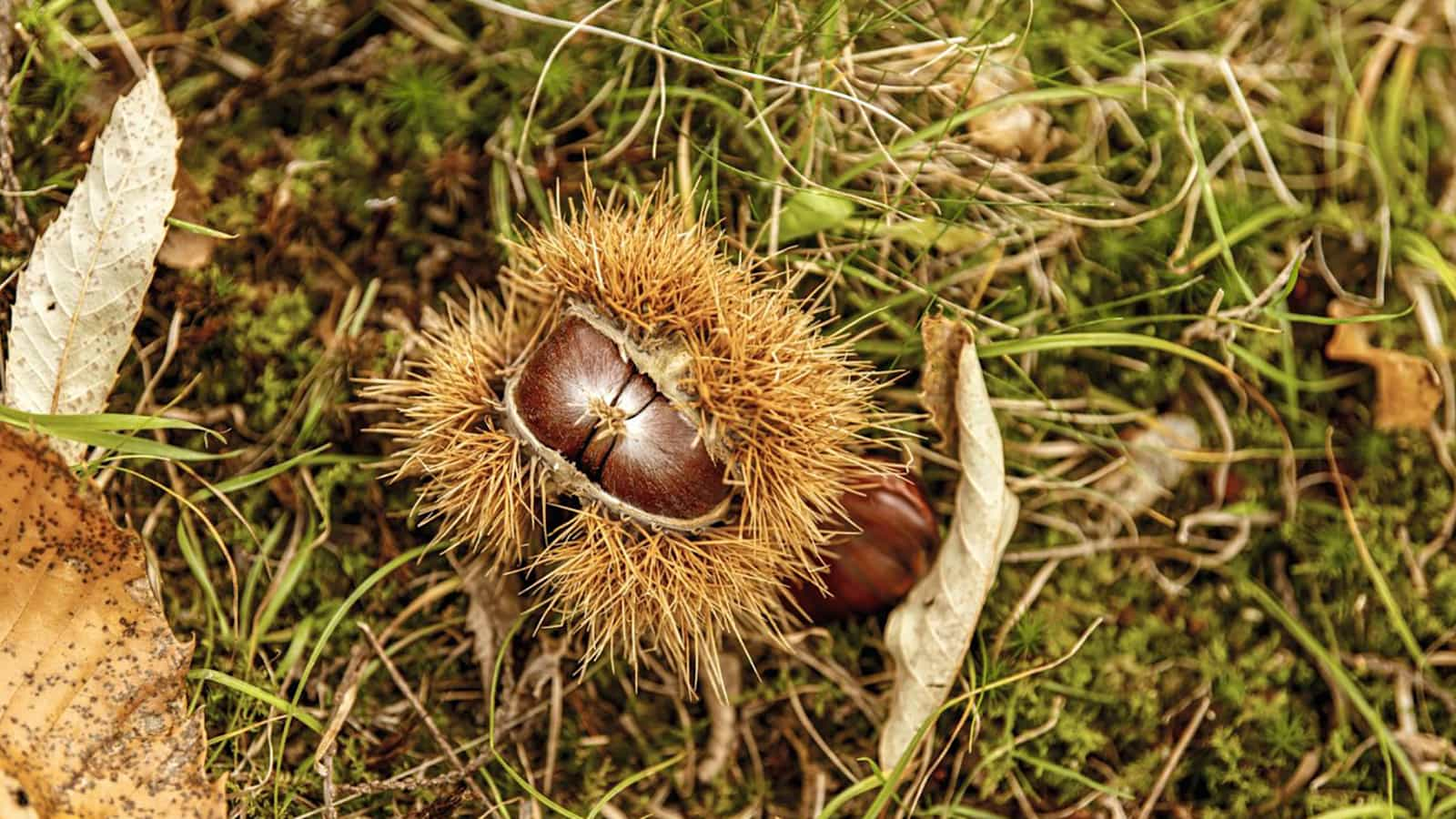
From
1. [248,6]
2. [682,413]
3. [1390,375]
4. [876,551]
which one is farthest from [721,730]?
[248,6]

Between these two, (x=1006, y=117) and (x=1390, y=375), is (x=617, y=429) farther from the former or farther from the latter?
(x=1390, y=375)

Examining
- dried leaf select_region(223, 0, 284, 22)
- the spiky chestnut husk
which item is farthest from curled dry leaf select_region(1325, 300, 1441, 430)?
dried leaf select_region(223, 0, 284, 22)

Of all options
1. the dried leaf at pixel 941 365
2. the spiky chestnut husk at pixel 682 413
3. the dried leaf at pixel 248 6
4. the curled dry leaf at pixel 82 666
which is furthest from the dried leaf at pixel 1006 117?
the curled dry leaf at pixel 82 666

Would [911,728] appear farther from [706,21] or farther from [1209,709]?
[706,21]

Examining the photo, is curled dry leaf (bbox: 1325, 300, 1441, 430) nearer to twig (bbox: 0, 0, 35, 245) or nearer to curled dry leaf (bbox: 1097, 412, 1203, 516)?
curled dry leaf (bbox: 1097, 412, 1203, 516)

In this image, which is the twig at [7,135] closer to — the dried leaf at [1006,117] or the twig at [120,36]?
the twig at [120,36]

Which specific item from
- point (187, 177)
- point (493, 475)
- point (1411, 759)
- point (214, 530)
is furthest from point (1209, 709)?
point (187, 177)
